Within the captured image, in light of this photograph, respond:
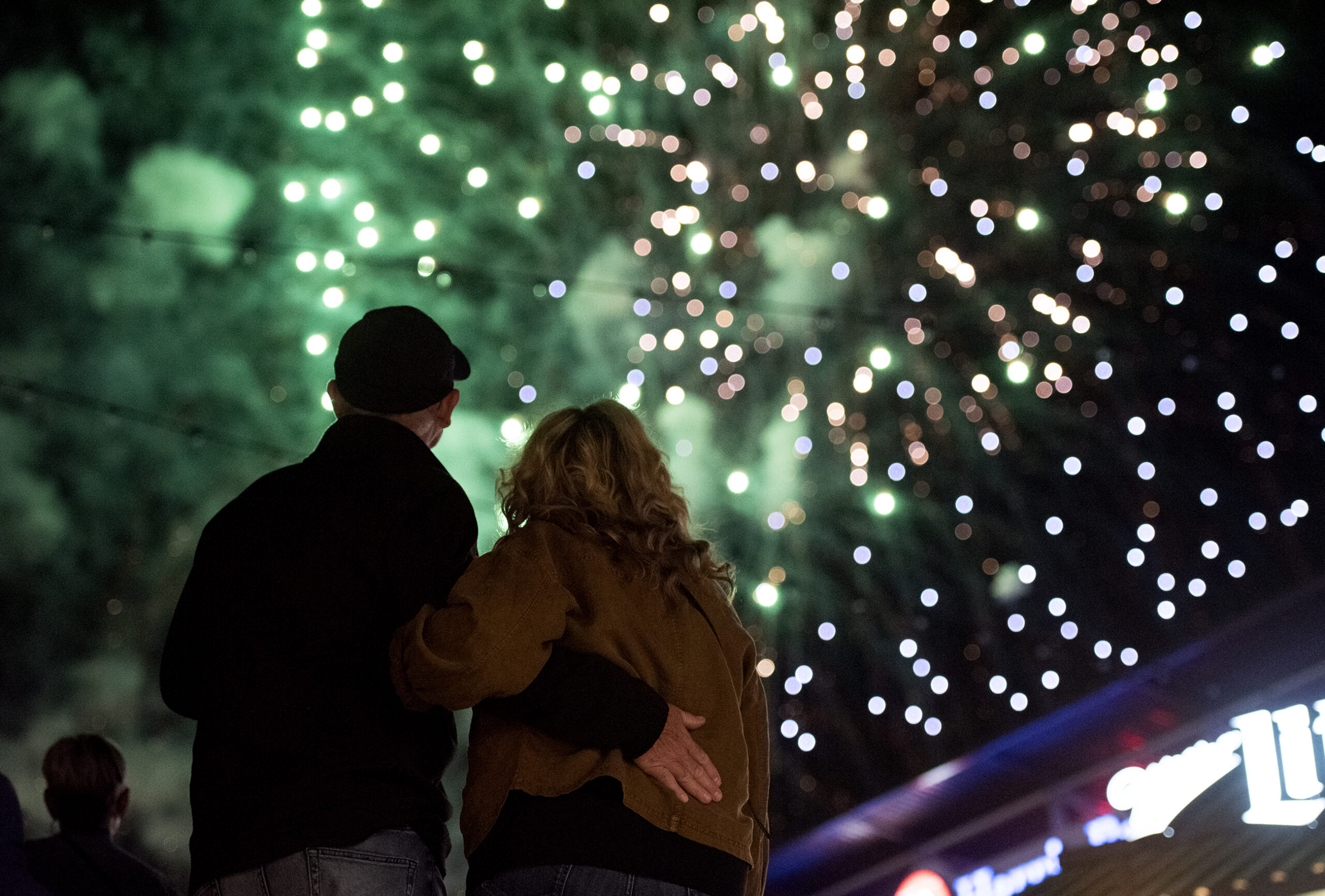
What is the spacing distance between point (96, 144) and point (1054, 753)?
18.7 feet

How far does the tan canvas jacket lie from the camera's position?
60.1 inches

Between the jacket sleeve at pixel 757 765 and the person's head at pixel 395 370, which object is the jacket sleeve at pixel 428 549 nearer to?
the person's head at pixel 395 370

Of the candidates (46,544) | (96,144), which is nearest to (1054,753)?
(46,544)

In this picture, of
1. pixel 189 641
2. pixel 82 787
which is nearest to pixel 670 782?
pixel 189 641

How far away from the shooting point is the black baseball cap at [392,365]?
1.85 m

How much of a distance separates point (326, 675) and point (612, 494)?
48 cm

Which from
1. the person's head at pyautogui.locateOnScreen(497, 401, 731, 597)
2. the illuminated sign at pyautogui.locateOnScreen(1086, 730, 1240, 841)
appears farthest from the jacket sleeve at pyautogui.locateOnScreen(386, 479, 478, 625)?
the illuminated sign at pyautogui.locateOnScreen(1086, 730, 1240, 841)

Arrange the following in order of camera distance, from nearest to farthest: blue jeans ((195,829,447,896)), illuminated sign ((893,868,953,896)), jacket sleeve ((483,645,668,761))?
blue jeans ((195,829,447,896)), jacket sleeve ((483,645,668,761)), illuminated sign ((893,868,953,896))

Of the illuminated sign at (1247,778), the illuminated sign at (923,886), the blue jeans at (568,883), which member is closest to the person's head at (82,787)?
the blue jeans at (568,883)

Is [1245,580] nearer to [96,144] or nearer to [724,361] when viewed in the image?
[724,361]

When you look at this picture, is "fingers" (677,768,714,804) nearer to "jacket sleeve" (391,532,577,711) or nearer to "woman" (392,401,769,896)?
"woman" (392,401,769,896)

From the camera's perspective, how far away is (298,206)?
5.91 m

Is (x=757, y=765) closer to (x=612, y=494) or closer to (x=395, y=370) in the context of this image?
(x=612, y=494)

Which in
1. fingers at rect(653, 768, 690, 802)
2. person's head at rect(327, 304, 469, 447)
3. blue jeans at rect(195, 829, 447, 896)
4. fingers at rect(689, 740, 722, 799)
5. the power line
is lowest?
blue jeans at rect(195, 829, 447, 896)
